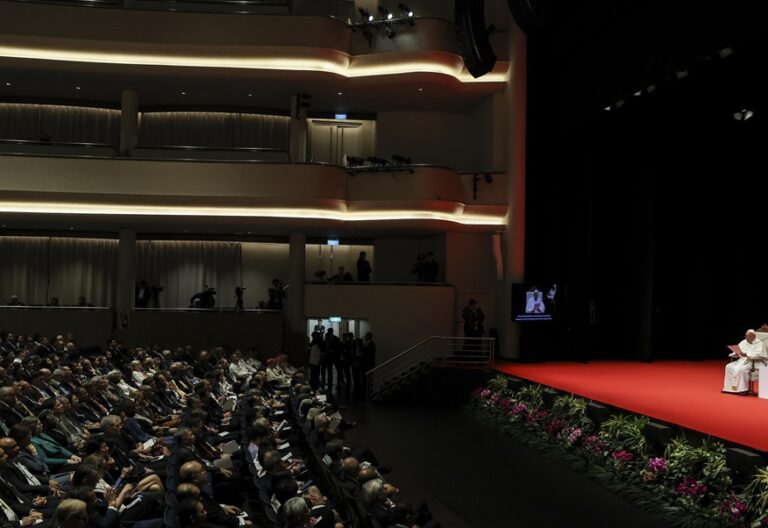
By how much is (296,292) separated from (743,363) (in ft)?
41.2

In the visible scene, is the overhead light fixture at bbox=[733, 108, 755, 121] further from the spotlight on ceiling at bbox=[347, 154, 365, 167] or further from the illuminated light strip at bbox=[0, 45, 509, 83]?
the spotlight on ceiling at bbox=[347, 154, 365, 167]

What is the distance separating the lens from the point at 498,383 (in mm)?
17781

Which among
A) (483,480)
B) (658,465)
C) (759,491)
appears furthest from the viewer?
(483,480)

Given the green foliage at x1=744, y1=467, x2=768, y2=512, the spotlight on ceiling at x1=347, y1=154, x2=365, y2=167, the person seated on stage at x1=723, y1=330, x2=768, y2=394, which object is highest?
the spotlight on ceiling at x1=347, y1=154, x2=365, y2=167

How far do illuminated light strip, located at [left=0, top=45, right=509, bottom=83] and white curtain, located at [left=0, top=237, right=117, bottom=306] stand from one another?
7161mm

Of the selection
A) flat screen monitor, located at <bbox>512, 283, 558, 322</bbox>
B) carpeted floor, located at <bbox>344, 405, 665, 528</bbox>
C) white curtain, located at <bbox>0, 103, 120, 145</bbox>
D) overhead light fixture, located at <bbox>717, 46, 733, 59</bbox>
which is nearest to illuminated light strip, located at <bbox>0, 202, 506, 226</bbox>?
flat screen monitor, located at <bbox>512, 283, 558, 322</bbox>

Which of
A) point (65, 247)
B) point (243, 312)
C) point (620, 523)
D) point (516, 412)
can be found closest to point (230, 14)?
point (243, 312)

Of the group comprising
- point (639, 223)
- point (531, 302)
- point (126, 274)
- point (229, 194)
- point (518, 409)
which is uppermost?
point (229, 194)

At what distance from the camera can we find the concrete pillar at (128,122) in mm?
22781

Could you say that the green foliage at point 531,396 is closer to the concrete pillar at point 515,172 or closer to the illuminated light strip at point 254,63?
the concrete pillar at point 515,172

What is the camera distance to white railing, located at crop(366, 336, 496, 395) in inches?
786

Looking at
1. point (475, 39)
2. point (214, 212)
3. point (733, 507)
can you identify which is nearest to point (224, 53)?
point (214, 212)

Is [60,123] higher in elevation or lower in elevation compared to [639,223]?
higher

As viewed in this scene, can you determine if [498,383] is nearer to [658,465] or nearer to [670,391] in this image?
[670,391]
